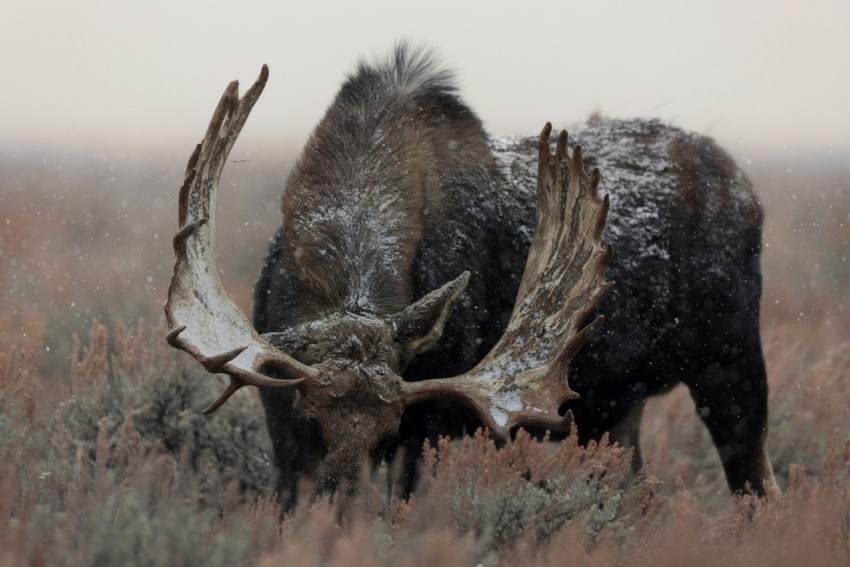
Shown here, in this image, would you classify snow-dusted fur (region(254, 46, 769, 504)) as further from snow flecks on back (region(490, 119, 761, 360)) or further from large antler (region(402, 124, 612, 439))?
large antler (region(402, 124, 612, 439))

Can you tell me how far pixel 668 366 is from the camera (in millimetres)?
5816

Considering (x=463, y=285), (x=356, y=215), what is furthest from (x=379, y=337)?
(x=356, y=215)

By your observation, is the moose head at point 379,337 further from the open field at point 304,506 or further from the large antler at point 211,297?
the open field at point 304,506

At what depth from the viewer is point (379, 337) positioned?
3.97m

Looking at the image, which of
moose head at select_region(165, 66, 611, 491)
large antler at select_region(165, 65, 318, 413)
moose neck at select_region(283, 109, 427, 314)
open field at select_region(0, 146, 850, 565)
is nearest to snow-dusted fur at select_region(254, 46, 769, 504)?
moose neck at select_region(283, 109, 427, 314)

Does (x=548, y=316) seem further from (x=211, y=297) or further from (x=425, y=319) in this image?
(x=211, y=297)

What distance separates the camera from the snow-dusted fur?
4473 millimetres

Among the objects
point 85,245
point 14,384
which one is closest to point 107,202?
point 85,245

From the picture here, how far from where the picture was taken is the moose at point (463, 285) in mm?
3824

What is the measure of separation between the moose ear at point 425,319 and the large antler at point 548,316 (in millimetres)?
178

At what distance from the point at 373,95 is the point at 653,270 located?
1790 millimetres

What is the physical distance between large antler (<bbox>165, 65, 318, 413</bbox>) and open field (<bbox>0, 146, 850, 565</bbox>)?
516mm

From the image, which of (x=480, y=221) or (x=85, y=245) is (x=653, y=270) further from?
(x=85, y=245)

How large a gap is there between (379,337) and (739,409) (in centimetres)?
274
